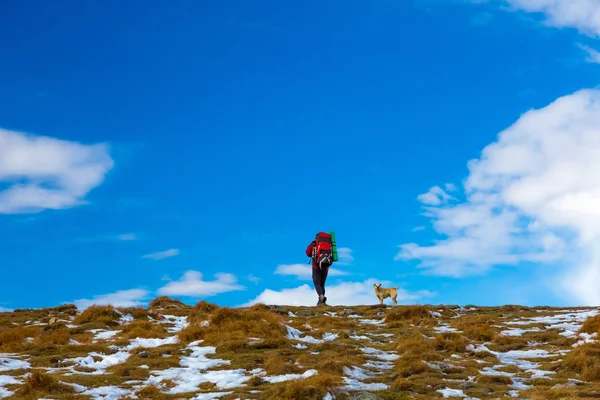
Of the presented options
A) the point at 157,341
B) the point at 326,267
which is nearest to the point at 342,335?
the point at 157,341

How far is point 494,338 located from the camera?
19172mm

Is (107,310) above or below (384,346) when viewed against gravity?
above

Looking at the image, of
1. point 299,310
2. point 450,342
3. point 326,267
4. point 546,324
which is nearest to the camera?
point 450,342

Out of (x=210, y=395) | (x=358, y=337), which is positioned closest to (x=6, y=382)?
(x=210, y=395)

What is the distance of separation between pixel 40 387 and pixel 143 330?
286 inches

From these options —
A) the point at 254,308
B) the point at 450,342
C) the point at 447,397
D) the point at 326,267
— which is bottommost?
the point at 447,397

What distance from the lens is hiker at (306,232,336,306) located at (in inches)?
1256

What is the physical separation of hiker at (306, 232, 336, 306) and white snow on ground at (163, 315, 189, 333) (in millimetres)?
9449

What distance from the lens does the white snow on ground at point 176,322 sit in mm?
21484

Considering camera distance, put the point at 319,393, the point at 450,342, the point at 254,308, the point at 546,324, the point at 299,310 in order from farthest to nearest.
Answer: the point at 299,310
the point at 254,308
the point at 546,324
the point at 450,342
the point at 319,393

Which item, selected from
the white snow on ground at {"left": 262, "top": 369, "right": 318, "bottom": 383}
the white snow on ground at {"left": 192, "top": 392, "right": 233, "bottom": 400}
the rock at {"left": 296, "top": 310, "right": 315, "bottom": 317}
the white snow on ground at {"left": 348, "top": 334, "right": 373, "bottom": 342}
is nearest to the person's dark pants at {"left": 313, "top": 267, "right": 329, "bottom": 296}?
the rock at {"left": 296, "top": 310, "right": 315, "bottom": 317}

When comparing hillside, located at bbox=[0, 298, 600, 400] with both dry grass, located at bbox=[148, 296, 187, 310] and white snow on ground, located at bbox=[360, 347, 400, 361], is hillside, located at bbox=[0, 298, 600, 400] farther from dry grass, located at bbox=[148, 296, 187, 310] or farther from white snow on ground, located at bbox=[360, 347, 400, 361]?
dry grass, located at bbox=[148, 296, 187, 310]

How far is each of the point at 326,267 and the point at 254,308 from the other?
832 cm

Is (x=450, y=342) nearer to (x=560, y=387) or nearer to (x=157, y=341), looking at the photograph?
(x=560, y=387)
